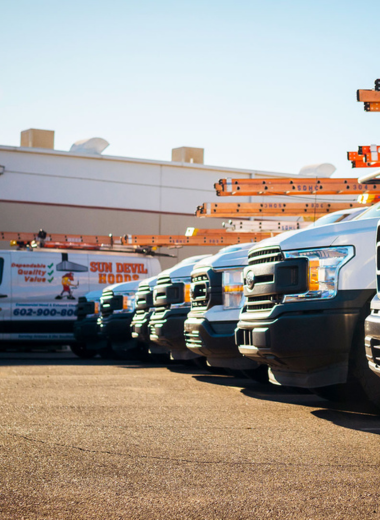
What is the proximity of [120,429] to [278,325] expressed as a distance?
1.50 metres

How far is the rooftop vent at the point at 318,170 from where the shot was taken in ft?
107

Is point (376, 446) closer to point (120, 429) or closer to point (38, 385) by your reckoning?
point (120, 429)

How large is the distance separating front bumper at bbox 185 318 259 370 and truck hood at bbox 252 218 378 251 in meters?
1.84

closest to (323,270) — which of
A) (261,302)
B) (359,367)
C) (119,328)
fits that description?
(261,302)

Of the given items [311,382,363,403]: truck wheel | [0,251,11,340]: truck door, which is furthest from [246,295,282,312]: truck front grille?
[0,251,11,340]: truck door

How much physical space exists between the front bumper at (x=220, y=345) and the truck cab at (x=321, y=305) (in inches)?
63.6

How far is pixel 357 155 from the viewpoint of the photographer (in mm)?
11367

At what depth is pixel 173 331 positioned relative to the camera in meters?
9.95

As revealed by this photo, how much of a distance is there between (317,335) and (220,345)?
2098 millimetres

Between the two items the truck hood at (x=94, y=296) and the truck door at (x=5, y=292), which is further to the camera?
the truck door at (x=5, y=292)

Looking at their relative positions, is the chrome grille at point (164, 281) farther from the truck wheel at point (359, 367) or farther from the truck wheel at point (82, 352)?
the truck wheel at point (82, 352)

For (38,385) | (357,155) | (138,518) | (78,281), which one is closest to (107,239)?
(78,281)

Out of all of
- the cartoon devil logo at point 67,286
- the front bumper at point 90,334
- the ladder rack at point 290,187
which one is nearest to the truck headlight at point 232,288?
the ladder rack at point 290,187

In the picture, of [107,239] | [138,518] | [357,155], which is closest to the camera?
[138,518]
